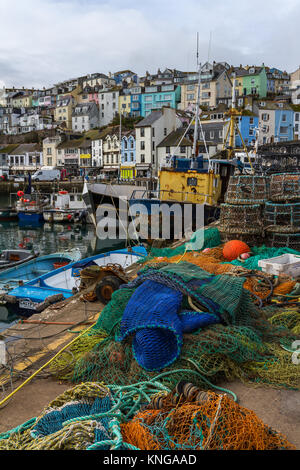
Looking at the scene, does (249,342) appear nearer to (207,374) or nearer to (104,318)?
(207,374)

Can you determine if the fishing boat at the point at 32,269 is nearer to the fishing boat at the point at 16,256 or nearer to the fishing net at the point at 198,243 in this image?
the fishing boat at the point at 16,256

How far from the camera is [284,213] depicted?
959cm

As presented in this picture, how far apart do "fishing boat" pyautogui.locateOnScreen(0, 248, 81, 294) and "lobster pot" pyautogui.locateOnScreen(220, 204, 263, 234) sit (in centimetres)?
769

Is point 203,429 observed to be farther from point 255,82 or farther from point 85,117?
point 85,117

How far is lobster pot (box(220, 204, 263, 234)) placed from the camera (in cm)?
1027

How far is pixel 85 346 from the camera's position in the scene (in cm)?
492

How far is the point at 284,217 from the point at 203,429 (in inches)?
313

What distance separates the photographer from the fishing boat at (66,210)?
3316 cm

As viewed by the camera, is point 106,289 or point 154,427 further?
point 106,289

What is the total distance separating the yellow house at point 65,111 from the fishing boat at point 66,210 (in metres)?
48.7

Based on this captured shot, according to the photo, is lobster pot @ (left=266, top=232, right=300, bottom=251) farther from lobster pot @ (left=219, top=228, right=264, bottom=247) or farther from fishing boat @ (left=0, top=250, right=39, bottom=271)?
fishing boat @ (left=0, top=250, right=39, bottom=271)

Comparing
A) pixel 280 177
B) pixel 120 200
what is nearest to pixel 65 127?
pixel 120 200

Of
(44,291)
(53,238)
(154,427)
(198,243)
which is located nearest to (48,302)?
(44,291)

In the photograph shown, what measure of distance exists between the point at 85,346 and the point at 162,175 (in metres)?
15.9
